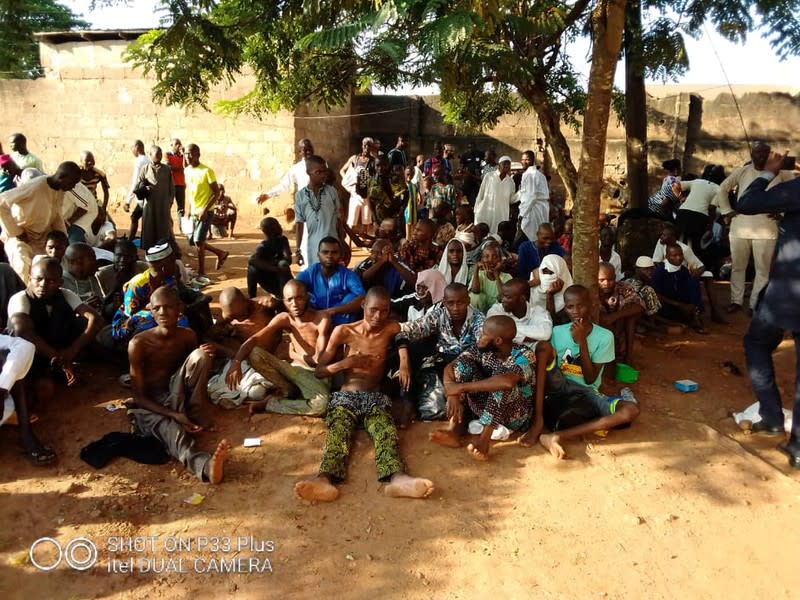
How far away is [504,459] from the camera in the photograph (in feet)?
13.3

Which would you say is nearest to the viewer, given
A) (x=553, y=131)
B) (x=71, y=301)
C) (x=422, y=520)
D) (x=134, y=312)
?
(x=422, y=520)

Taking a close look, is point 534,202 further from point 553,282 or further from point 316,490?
point 316,490

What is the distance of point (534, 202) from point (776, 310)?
4495 mm

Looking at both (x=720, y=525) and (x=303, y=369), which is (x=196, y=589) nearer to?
(x=303, y=369)

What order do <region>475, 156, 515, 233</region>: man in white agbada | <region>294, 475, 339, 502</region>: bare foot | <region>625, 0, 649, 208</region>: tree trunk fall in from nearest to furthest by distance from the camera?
<region>294, 475, 339, 502</region>: bare foot < <region>625, 0, 649, 208</region>: tree trunk < <region>475, 156, 515, 233</region>: man in white agbada

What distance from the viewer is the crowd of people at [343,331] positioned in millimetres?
4148

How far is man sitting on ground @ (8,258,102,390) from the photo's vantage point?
4395 mm

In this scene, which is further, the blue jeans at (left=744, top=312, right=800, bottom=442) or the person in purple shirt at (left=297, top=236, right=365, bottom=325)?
A: the person in purple shirt at (left=297, top=236, right=365, bottom=325)

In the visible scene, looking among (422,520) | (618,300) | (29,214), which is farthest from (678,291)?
(29,214)

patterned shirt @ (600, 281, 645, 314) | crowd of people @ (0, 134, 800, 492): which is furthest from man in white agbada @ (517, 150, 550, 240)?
patterned shirt @ (600, 281, 645, 314)

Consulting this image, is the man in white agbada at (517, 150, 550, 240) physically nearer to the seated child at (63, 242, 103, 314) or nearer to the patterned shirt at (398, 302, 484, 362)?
the patterned shirt at (398, 302, 484, 362)

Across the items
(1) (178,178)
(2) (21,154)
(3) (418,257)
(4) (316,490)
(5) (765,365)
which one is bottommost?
(4) (316,490)

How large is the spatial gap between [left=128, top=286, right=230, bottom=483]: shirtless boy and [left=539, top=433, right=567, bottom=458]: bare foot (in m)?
2.00

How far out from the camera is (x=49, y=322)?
4574mm
